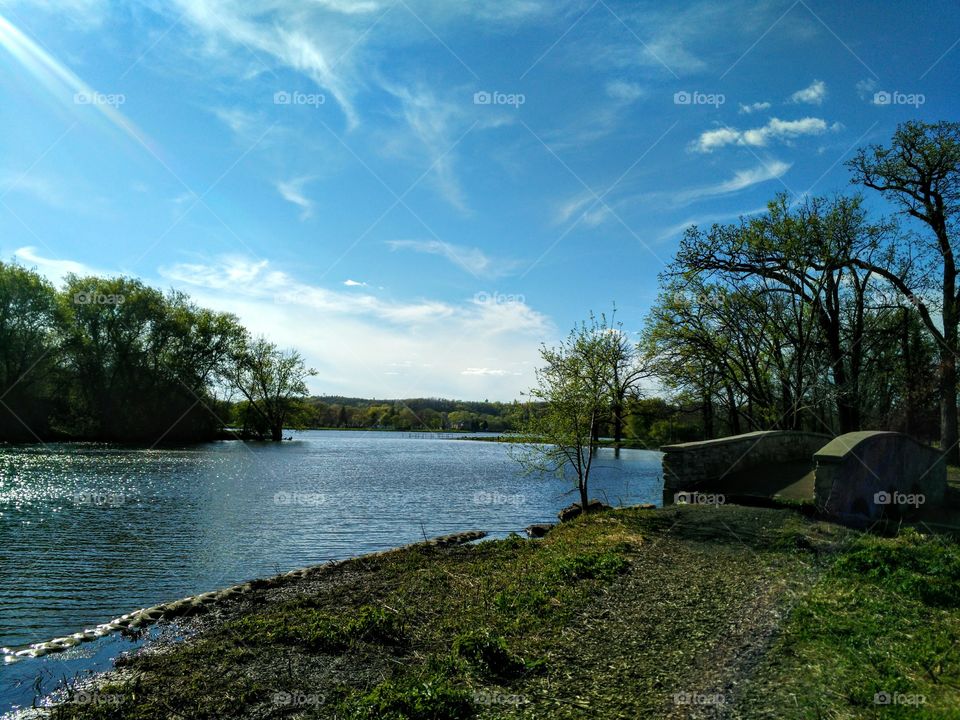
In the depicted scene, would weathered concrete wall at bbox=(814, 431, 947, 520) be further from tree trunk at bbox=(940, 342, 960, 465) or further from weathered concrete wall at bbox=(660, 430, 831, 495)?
tree trunk at bbox=(940, 342, 960, 465)

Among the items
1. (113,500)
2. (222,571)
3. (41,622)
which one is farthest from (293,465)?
(41,622)

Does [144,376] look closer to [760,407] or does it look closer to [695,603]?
[760,407]

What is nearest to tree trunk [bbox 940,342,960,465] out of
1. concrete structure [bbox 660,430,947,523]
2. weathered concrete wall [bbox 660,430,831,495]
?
concrete structure [bbox 660,430,947,523]

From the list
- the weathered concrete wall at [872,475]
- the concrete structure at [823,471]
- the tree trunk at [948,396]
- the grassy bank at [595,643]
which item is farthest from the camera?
the tree trunk at [948,396]

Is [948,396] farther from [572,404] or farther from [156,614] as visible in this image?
[156,614]

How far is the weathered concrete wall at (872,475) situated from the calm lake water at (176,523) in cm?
1021

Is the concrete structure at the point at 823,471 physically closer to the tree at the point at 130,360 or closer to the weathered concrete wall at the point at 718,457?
the weathered concrete wall at the point at 718,457

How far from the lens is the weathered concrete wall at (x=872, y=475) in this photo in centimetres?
1564

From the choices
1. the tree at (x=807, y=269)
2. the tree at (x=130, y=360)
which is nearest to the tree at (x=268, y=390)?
the tree at (x=130, y=360)

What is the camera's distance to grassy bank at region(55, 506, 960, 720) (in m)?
5.84

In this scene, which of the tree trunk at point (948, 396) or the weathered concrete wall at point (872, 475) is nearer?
the weathered concrete wall at point (872, 475)

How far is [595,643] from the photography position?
7.58 m

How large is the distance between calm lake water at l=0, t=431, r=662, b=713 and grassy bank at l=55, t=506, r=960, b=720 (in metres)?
2.32

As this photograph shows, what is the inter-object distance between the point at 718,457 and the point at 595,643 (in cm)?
1501
